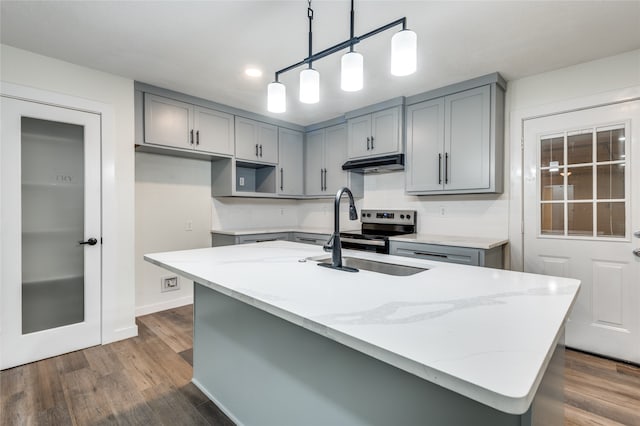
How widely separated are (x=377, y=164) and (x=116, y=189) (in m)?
2.59

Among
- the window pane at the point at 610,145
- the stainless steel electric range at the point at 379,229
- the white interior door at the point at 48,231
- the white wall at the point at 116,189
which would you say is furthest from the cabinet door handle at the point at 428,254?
the white interior door at the point at 48,231

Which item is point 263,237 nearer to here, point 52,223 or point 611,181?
point 52,223

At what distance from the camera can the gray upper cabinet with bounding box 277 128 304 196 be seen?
4262mm

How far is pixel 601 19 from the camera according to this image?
77.9 inches

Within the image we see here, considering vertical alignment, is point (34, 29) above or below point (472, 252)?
above

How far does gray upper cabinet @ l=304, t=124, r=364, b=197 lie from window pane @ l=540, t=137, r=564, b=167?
1966mm

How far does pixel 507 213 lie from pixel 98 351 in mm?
3838

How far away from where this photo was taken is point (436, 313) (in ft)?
2.90

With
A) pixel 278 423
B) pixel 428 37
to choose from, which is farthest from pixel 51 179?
pixel 428 37

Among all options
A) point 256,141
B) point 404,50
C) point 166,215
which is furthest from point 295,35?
point 166,215

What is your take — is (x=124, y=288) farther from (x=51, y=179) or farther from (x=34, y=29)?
(x=34, y=29)

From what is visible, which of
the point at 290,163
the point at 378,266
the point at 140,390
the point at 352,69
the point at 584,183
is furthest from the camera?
the point at 290,163

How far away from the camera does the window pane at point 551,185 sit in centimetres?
273

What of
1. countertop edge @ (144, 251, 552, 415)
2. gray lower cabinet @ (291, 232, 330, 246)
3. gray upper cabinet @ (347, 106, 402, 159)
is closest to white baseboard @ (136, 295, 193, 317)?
gray lower cabinet @ (291, 232, 330, 246)
